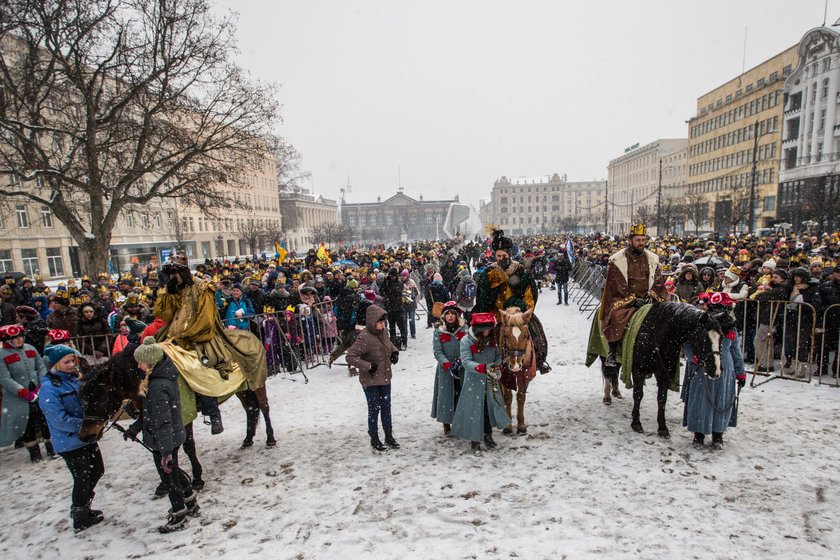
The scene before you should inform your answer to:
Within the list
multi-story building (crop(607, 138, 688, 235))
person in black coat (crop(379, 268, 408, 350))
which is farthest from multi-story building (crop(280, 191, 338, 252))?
person in black coat (crop(379, 268, 408, 350))

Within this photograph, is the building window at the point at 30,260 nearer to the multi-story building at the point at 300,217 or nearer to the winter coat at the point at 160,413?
the winter coat at the point at 160,413

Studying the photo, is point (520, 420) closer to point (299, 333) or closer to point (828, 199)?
point (299, 333)

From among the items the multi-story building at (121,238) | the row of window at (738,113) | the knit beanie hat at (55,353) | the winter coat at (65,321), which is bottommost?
the winter coat at (65,321)

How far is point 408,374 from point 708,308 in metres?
5.24

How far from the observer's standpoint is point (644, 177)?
95.0 meters

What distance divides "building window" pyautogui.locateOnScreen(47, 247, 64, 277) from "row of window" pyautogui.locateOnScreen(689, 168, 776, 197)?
6263 centimetres

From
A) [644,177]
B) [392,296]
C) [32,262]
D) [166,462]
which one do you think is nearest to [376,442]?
[166,462]

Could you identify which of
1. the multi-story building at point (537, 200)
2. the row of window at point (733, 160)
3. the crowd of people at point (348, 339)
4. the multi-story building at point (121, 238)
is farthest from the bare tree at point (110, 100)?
the multi-story building at point (537, 200)

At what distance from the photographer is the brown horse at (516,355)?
4.82m

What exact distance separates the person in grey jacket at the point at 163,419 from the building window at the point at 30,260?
4172 cm

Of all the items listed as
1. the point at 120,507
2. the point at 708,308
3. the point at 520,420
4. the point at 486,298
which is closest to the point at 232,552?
the point at 120,507

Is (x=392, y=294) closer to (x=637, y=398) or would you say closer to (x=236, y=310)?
(x=236, y=310)

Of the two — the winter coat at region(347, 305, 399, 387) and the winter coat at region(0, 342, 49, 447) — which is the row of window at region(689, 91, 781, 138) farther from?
the winter coat at region(0, 342, 49, 447)

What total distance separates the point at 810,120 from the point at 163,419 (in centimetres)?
5908
